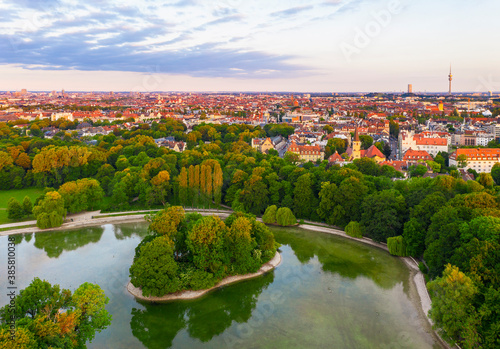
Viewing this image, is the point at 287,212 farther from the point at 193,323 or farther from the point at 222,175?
the point at 193,323

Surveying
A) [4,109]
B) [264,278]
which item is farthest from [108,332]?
[4,109]

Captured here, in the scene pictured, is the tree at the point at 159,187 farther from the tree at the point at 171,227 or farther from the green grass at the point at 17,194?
the tree at the point at 171,227

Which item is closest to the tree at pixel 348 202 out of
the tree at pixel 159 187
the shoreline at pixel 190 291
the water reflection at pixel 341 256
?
the water reflection at pixel 341 256

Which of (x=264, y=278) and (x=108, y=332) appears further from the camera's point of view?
(x=264, y=278)

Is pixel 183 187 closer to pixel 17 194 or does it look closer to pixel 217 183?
pixel 217 183

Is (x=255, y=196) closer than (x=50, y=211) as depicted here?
No

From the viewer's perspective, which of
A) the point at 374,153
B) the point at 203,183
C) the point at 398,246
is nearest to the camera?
the point at 398,246

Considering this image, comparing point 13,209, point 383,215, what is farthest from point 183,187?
point 383,215
